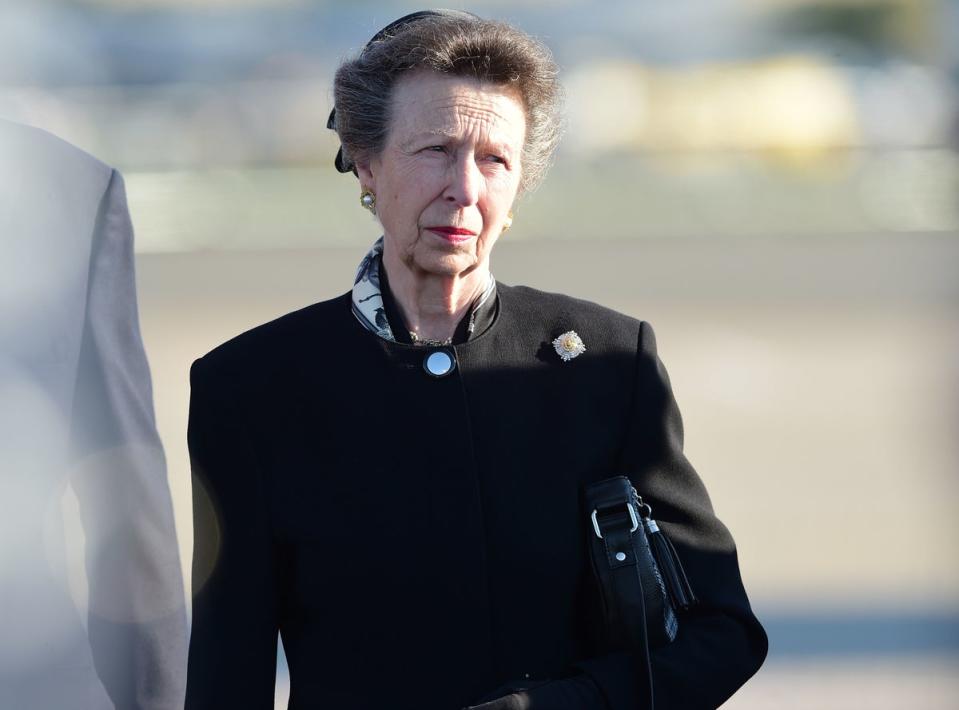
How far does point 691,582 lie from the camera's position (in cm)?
209

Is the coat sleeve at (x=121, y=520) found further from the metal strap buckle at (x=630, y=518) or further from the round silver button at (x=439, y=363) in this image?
the metal strap buckle at (x=630, y=518)

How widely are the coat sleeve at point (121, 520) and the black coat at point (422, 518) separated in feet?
0.30

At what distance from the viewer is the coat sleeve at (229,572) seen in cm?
213

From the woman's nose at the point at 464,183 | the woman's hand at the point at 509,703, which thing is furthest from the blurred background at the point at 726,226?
the woman's nose at the point at 464,183

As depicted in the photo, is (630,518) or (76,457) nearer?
(630,518)

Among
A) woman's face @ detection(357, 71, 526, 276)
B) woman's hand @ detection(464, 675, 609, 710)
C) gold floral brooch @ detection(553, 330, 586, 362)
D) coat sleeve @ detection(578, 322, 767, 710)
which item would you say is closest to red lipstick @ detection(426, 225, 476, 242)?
woman's face @ detection(357, 71, 526, 276)

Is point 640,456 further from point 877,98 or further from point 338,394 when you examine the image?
point 877,98

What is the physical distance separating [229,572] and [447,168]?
0.72m

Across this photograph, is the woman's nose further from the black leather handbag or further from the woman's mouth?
the black leather handbag

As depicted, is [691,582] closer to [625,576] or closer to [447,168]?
[625,576]

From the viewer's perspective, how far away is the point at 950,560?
7207mm

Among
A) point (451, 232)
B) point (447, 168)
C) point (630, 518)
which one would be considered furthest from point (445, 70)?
point (630, 518)

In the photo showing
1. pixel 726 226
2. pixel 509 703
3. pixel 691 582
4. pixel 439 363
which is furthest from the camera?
pixel 726 226

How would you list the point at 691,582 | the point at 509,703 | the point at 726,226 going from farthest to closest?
the point at 726,226
the point at 691,582
the point at 509,703
